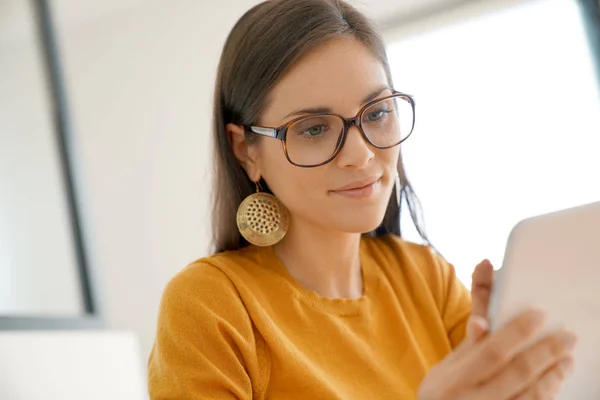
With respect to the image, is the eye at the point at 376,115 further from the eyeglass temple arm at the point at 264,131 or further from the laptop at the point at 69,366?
the laptop at the point at 69,366

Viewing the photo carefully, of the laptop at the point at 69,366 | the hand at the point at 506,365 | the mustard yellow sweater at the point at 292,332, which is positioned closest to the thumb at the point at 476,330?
the hand at the point at 506,365

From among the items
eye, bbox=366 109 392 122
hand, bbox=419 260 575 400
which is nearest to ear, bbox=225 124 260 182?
eye, bbox=366 109 392 122

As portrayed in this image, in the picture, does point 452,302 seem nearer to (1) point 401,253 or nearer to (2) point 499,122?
(1) point 401,253

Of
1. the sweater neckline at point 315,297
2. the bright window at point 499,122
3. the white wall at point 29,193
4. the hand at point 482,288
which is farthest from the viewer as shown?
the bright window at point 499,122

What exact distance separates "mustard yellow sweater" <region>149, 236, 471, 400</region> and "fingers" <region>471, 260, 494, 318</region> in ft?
0.89

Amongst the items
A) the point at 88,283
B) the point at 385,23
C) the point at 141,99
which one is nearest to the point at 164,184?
the point at 141,99

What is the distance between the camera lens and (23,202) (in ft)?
5.55

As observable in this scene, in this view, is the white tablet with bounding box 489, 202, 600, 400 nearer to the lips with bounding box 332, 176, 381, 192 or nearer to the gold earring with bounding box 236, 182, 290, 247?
the lips with bounding box 332, 176, 381, 192

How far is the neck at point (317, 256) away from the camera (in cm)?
117

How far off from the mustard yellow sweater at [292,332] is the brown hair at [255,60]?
0.37ft

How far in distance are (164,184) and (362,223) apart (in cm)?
142

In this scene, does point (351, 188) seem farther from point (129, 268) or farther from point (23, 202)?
point (129, 268)

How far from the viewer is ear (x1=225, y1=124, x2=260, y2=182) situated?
118cm

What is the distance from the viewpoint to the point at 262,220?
1.16 meters
